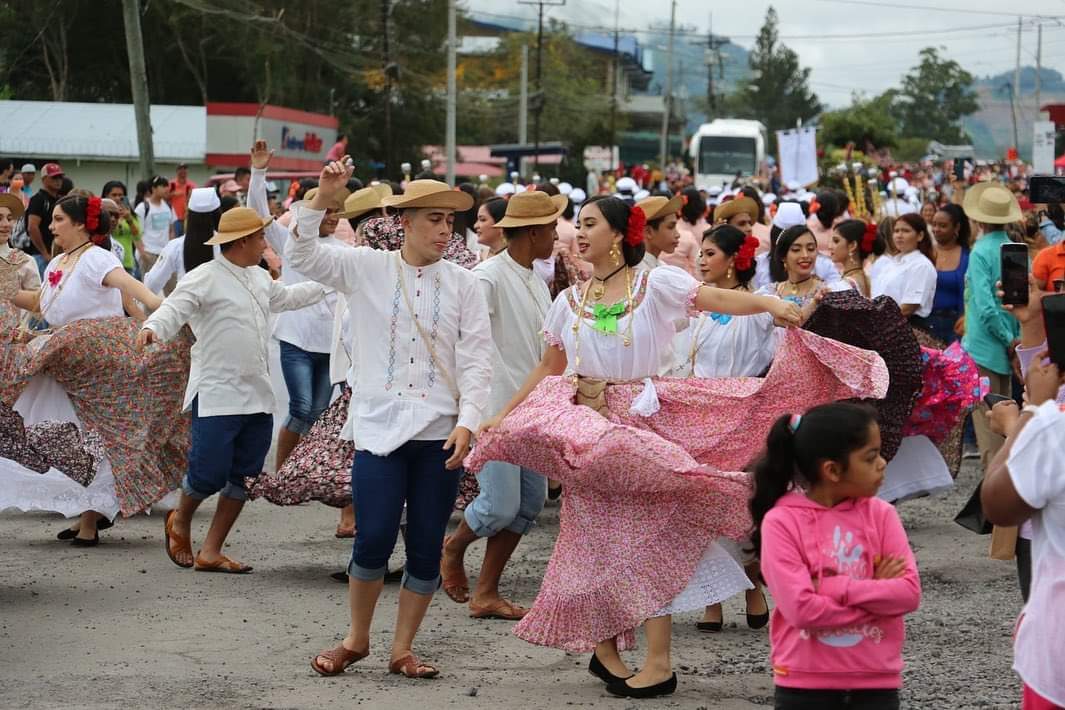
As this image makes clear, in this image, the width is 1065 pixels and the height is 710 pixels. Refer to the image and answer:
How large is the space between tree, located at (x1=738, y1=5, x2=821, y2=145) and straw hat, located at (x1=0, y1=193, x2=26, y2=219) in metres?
135

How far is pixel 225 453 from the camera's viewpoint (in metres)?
8.53

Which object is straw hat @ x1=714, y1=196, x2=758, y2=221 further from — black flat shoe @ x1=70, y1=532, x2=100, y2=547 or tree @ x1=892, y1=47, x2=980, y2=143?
tree @ x1=892, y1=47, x2=980, y2=143

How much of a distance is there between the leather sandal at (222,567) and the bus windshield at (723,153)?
4952 centimetres

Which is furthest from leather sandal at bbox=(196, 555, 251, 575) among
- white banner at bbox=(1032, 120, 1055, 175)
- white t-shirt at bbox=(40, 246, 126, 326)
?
white banner at bbox=(1032, 120, 1055, 175)

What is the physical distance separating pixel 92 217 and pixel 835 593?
6.02 meters

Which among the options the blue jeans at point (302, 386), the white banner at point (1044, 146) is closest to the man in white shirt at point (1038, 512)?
the blue jeans at point (302, 386)

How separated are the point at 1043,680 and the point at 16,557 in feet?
20.8

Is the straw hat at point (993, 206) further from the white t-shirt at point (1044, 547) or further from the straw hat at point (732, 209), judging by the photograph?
the white t-shirt at point (1044, 547)

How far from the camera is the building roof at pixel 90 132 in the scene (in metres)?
44.6

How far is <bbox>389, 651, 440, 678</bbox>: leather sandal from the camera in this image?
6559 mm

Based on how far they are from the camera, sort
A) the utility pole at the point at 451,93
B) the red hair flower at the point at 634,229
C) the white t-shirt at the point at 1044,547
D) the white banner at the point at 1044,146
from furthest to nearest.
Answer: the utility pole at the point at 451,93 < the white banner at the point at 1044,146 < the red hair flower at the point at 634,229 < the white t-shirt at the point at 1044,547

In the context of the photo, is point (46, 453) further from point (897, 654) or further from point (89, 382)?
point (897, 654)

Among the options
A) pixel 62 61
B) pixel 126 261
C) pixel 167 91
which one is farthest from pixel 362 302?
pixel 167 91

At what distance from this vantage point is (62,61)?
53.2m
